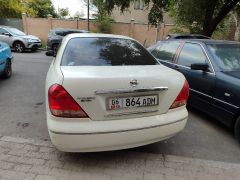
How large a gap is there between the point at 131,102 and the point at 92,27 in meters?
22.5

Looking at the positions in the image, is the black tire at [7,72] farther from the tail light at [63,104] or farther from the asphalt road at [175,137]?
the tail light at [63,104]

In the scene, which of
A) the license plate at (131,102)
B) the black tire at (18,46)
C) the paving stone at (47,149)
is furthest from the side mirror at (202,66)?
the black tire at (18,46)

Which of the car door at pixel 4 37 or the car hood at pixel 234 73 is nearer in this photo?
the car hood at pixel 234 73

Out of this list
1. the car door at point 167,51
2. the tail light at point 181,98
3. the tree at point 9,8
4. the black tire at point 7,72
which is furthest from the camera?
the tree at point 9,8

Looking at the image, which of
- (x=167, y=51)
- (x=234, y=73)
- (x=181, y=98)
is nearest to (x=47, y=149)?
(x=181, y=98)

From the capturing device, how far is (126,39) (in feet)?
14.3

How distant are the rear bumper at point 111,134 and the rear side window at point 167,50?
288cm

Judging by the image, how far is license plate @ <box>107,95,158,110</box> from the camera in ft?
9.48

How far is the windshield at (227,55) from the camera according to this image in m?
4.57

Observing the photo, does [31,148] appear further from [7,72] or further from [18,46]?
[18,46]

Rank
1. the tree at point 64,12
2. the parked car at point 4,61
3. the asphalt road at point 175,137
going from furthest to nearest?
the tree at point 64,12
the parked car at point 4,61
the asphalt road at point 175,137

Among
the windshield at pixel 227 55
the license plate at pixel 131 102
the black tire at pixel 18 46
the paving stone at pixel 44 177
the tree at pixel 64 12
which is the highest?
the windshield at pixel 227 55

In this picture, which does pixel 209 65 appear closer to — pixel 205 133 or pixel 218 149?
pixel 205 133

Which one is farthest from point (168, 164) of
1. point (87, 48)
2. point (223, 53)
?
point (223, 53)
